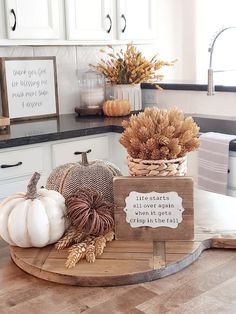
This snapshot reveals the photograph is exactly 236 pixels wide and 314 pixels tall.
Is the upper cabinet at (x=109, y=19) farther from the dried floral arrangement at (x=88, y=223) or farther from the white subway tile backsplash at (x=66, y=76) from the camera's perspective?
the dried floral arrangement at (x=88, y=223)

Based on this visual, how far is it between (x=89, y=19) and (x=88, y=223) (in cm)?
215

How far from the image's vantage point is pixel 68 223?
1.01m

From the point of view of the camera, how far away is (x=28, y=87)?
292 cm

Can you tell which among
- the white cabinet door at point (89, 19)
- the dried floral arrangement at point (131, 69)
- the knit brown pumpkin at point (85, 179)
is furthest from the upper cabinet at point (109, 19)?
the knit brown pumpkin at point (85, 179)

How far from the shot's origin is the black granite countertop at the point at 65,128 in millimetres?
2387

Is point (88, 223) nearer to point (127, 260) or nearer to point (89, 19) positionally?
point (127, 260)

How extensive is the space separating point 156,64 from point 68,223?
2.16m

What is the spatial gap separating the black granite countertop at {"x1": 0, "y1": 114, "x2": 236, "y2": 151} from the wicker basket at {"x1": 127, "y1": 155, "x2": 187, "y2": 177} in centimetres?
127

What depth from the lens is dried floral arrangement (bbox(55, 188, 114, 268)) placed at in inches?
38.6

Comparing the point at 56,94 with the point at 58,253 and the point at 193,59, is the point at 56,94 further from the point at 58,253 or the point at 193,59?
the point at 58,253

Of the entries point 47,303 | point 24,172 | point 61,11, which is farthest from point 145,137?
point 61,11

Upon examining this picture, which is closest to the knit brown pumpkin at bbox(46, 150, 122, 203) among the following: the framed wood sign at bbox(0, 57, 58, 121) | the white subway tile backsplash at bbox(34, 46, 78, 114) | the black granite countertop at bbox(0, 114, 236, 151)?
the black granite countertop at bbox(0, 114, 236, 151)

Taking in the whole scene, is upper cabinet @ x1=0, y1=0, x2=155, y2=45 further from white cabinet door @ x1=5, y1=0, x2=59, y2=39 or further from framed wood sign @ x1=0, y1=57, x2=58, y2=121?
framed wood sign @ x1=0, y1=57, x2=58, y2=121

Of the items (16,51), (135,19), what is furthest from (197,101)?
(16,51)
